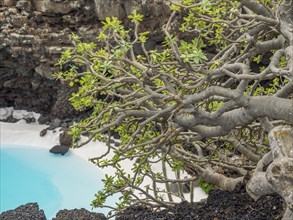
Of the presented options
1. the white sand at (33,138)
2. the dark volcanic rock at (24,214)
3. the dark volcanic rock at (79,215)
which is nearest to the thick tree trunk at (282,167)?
the dark volcanic rock at (79,215)

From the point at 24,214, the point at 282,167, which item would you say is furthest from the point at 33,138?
the point at 282,167

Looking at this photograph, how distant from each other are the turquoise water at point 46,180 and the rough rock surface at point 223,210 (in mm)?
3800

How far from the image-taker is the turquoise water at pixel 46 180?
8156mm

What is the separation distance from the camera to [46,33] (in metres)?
10.9

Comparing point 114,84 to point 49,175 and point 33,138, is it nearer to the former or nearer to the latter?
point 49,175

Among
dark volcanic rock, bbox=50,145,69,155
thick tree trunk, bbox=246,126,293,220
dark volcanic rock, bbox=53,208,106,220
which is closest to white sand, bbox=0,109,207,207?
dark volcanic rock, bbox=50,145,69,155

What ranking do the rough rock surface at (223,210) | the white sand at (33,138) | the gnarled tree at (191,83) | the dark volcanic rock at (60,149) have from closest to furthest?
the gnarled tree at (191,83)
the rough rock surface at (223,210)
the white sand at (33,138)
the dark volcanic rock at (60,149)

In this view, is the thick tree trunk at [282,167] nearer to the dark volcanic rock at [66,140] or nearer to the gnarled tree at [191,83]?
the gnarled tree at [191,83]

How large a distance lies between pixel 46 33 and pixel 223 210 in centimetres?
892

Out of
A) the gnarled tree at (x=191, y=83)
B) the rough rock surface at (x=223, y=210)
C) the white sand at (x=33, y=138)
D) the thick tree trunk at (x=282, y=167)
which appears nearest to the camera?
the thick tree trunk at (x=282, y=167)

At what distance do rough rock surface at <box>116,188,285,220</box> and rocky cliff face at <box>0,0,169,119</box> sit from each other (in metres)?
6.58

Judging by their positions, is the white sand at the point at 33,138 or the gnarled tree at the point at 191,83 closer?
the gnarled tree at the point at 191,83

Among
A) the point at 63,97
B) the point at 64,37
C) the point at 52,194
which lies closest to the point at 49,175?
the point at 52,194

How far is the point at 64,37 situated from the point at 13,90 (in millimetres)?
3334
